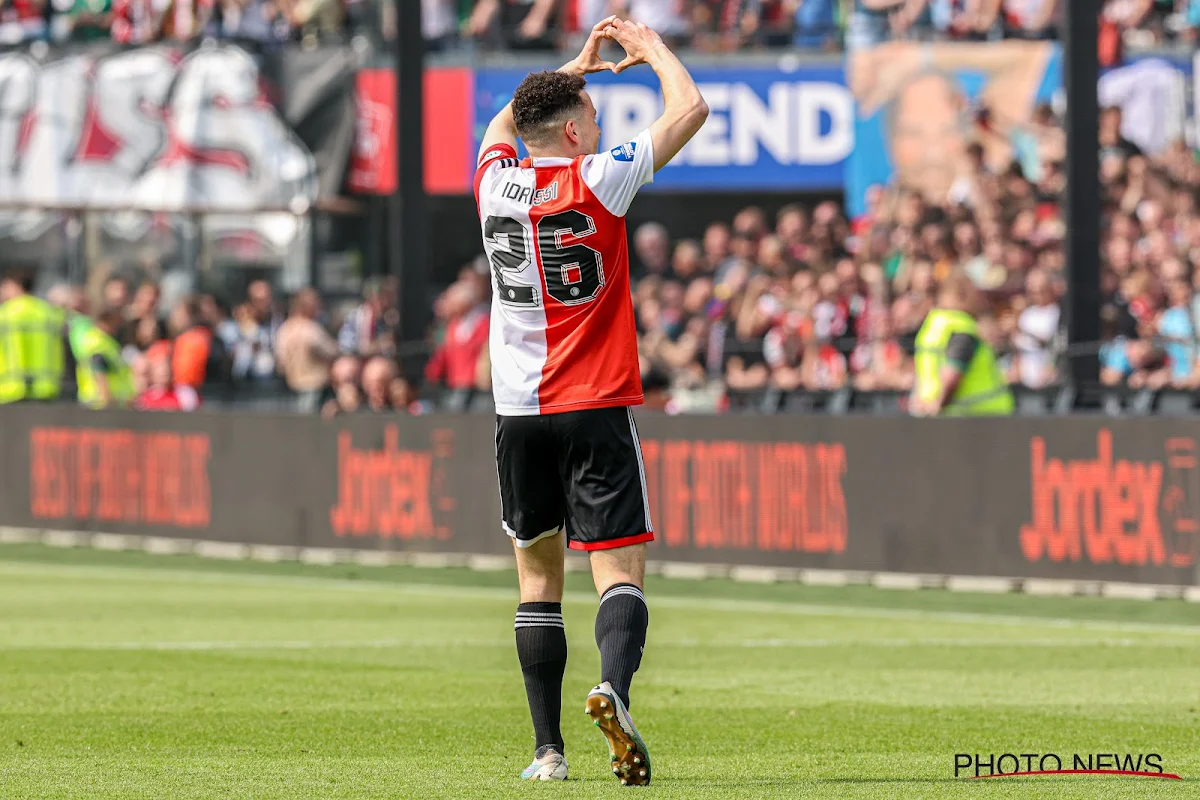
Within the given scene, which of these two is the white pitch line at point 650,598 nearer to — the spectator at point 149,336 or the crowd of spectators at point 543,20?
the spectator at point 149,336

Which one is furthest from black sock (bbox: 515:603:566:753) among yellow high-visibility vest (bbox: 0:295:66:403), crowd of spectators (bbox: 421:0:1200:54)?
crowd of spectators (bbox: 421:0:1200:54)

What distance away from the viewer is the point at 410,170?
18.6 m

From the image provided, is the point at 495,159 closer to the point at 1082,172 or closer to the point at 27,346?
the point at 1082,172

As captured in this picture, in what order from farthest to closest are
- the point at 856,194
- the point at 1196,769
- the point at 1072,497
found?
the point at 856,194
the point at 1072,497
the point at 1196,769

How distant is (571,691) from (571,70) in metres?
3.55

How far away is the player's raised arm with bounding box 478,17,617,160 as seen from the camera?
7.02 meters

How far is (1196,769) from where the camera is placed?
718 cm

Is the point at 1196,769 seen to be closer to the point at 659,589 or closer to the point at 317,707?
the point at 317,707

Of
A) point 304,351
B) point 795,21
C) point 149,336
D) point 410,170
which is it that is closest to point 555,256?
point 410,170

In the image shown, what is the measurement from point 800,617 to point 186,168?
13.0 meters

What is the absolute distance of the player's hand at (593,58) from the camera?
22.9 ft

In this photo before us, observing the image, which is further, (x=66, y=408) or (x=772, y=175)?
(x=772, y=175)

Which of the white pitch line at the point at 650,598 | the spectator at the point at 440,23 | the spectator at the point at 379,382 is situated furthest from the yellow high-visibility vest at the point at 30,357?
the spectator at the point at 440,23

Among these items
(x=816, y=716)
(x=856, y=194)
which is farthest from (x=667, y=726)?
→ (x=856, y=194)
